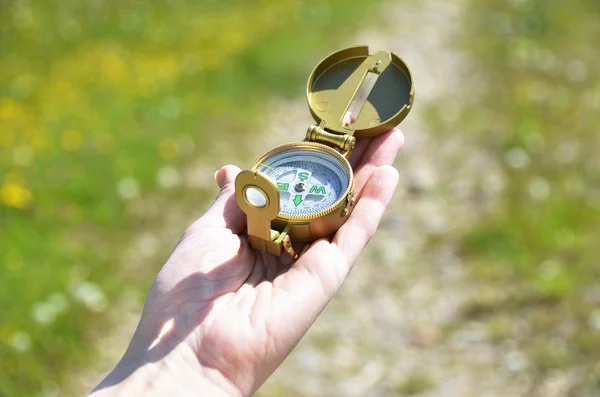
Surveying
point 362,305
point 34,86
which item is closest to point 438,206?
point 362,305

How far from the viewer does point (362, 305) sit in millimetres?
3812

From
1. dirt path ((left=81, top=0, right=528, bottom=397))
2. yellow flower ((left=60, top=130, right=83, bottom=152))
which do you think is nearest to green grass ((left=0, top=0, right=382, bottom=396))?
yellow flower ((left=60, top=130, right=83, bottom=152))

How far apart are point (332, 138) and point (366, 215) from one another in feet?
1.29

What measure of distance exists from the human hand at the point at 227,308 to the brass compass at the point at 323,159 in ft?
0.33

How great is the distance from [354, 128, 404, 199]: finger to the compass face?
18 centimetres

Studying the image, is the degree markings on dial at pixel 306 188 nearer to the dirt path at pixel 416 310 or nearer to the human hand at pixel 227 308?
the human hand at pixel 227 308

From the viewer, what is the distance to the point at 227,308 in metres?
2.21

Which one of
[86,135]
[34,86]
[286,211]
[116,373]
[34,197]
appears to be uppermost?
[34,86]

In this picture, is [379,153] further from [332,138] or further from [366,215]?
[366,215]

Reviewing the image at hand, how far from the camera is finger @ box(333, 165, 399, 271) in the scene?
235 centimetres

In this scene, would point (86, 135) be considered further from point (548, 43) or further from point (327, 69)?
point (548, 43)

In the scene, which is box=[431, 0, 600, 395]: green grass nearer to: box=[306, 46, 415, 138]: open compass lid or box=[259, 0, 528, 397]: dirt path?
box=[259, 0, 528, 397]: dirt path

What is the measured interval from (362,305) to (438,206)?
1.04m

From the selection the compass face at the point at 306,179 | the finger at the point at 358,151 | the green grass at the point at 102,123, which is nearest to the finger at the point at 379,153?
the finger at the point at 358,151
